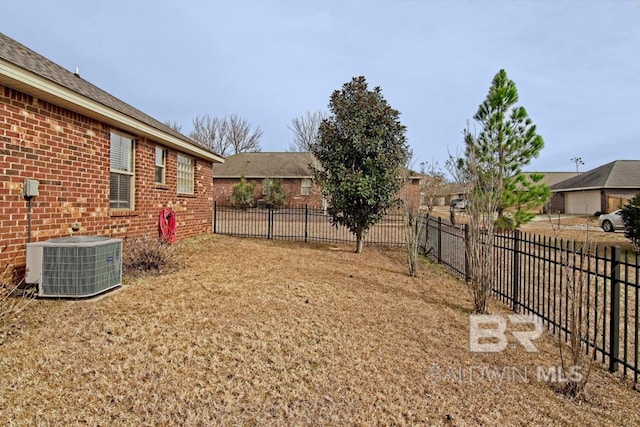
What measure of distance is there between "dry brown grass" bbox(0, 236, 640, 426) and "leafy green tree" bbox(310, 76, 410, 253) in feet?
15.0

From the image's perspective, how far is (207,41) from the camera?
38.0ft

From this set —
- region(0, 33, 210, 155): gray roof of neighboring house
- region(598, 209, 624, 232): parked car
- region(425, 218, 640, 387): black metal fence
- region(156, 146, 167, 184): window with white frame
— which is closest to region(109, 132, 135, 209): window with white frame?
region(0, 33, 210, 155): gray roof of neighboring house

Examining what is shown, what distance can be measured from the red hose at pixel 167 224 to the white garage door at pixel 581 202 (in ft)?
94.0

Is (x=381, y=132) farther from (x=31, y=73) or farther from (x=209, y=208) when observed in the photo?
(x=31, y=73)

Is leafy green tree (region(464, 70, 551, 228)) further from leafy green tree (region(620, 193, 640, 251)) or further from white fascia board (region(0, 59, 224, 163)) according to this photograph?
white fascia board (region(0, 59, 224, 163))

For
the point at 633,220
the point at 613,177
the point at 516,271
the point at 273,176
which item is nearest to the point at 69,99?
the point at 516,271

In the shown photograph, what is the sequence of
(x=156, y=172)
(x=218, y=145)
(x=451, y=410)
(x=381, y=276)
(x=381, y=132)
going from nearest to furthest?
(x=451, y=410) < (x=381, y=276) < (x=156, y=172) < (x=381, y=132) < (x=218, y=145)

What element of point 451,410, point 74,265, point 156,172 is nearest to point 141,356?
point 74,265

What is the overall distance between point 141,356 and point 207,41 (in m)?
11.5

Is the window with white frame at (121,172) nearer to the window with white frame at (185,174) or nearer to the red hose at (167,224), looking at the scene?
the red hose at (167,224)

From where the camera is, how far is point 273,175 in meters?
26.0

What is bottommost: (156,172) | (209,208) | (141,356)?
(141,356)

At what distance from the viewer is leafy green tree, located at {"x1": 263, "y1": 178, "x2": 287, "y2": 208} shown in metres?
24.6

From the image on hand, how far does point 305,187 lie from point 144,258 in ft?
66.1
